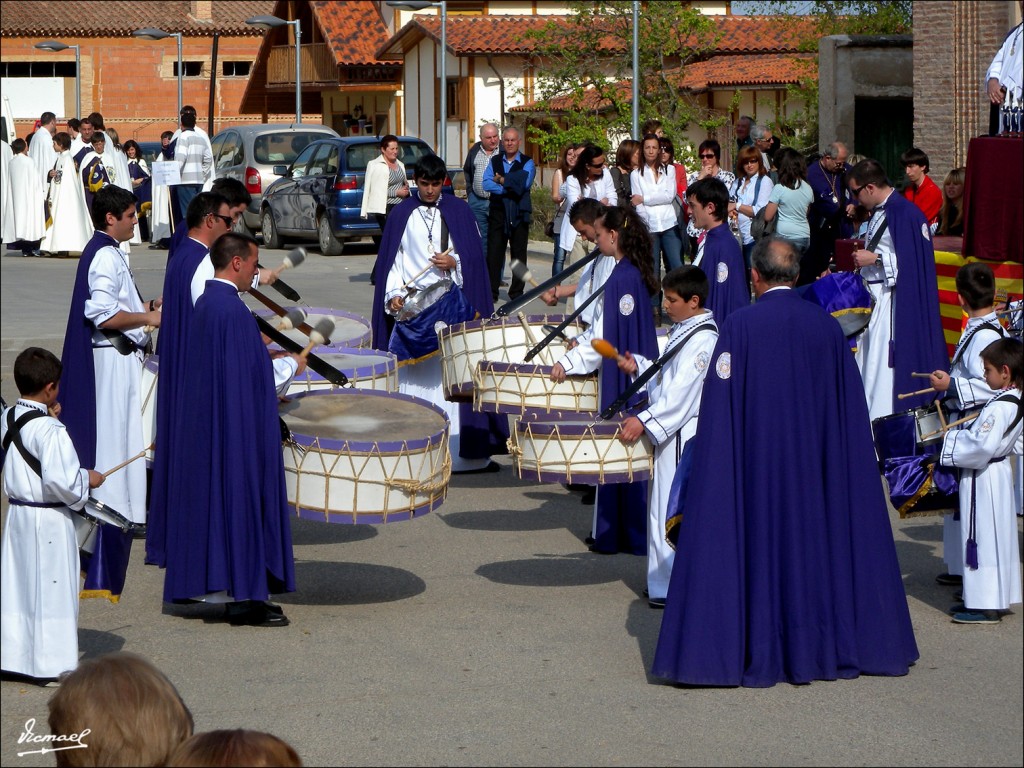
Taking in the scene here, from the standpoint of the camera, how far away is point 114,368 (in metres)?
7.82

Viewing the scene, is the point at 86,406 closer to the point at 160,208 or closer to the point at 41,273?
the point at 41,273

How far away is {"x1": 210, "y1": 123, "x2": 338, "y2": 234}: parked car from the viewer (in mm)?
24594

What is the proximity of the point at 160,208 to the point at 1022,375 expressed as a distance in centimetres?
1941

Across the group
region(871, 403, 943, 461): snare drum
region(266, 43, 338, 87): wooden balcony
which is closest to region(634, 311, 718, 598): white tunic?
region(871, 403, 943, 461): snare drum

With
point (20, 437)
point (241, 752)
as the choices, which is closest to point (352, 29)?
point (20, 437)

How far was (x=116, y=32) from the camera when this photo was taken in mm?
26922

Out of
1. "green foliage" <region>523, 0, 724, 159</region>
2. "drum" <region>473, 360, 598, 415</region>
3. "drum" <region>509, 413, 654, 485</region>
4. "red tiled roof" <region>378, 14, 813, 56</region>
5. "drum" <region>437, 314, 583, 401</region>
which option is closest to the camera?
"drum" <region>509, 413, 654, 485</region>

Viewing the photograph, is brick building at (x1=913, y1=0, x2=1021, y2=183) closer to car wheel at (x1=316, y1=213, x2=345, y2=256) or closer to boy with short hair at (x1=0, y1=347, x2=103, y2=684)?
car wheel at (x1=316, y1=213, x2=345, y2=256)

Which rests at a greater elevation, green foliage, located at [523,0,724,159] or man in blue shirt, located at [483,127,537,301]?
green foliage, located at [523,0,724,159]

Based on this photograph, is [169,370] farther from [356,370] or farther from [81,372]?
[356,370]

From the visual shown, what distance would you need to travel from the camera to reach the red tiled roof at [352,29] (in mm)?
43188

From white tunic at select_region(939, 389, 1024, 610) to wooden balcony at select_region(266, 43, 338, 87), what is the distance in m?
38.2

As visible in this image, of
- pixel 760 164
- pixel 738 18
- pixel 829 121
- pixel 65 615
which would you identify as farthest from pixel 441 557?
pixel 738 18

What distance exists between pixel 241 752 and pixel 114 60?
2646 centimetres
